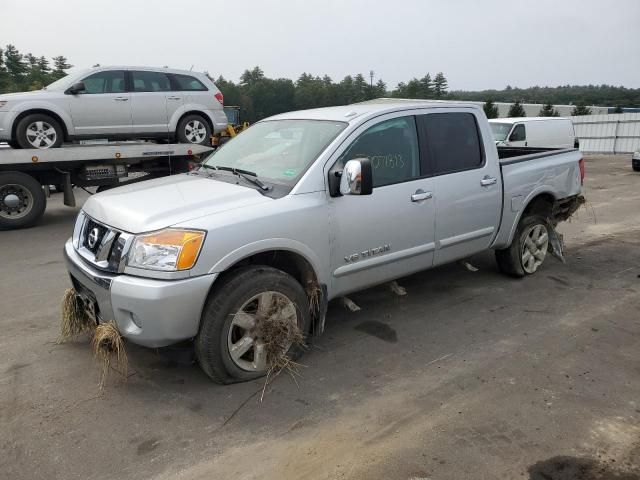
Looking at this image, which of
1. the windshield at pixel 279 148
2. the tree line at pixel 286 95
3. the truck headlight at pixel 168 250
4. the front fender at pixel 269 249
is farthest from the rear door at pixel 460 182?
the tree line at pixel 286 95

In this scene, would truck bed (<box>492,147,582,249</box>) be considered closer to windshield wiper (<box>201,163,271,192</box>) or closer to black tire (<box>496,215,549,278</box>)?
black tire (<box>496,215,549,278</box>)

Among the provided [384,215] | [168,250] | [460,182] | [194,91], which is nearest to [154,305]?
[168,250]

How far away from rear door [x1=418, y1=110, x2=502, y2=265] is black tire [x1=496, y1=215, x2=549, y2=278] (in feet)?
1.73

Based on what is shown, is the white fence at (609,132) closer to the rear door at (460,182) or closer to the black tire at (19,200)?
the rear door at (460,182)

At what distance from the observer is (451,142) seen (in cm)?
467

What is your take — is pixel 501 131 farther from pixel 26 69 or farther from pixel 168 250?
pixel 26 69

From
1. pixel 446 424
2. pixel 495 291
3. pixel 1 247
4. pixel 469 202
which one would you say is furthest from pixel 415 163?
pixel 1 247

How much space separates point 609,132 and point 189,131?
75.5 feet

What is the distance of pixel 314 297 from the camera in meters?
3.77

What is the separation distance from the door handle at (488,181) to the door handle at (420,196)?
759mm

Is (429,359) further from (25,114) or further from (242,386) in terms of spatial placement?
(25,114)

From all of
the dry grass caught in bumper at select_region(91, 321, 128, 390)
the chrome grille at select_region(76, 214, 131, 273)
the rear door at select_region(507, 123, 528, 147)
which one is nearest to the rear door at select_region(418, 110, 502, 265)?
the chrome grille at select_region(76, 214, 131, 273)

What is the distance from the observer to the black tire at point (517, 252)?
541 cm

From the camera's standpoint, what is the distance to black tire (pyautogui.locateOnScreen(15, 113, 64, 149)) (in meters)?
8.80
